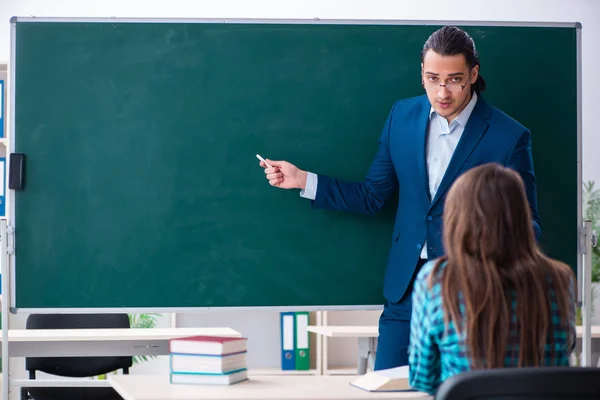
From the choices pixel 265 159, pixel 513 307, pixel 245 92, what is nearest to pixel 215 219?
pixel 265 159

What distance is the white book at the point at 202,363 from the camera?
2221 millimetres

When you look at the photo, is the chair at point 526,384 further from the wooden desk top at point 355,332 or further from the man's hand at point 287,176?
the wooden desk top at point 355,332

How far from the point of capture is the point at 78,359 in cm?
463

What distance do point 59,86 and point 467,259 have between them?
1.98 meters

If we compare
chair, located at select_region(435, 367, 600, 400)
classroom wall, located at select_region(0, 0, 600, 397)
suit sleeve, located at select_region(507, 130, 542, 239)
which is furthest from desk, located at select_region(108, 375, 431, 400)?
classroom wall, located at select_region(0, 0, 600, 397)

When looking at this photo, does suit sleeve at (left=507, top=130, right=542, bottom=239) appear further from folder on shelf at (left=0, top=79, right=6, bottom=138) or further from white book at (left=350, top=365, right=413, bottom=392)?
folder on shelf at (left=0, top=79, right=6, bottom=138)

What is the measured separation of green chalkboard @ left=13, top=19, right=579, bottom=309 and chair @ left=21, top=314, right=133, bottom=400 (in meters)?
1.33

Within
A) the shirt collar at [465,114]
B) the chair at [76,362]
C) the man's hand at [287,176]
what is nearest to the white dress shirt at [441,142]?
the shirt collar at [465,114]

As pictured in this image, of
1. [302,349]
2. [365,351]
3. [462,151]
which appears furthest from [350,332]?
[462,151]

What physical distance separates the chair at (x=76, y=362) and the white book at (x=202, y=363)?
87.5 inches

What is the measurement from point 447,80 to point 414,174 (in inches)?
14.4

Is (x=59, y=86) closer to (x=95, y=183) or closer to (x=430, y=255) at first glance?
(x=95, y=183)

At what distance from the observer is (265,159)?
3221 millimetres

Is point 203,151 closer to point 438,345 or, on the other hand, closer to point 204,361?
point 204,361
